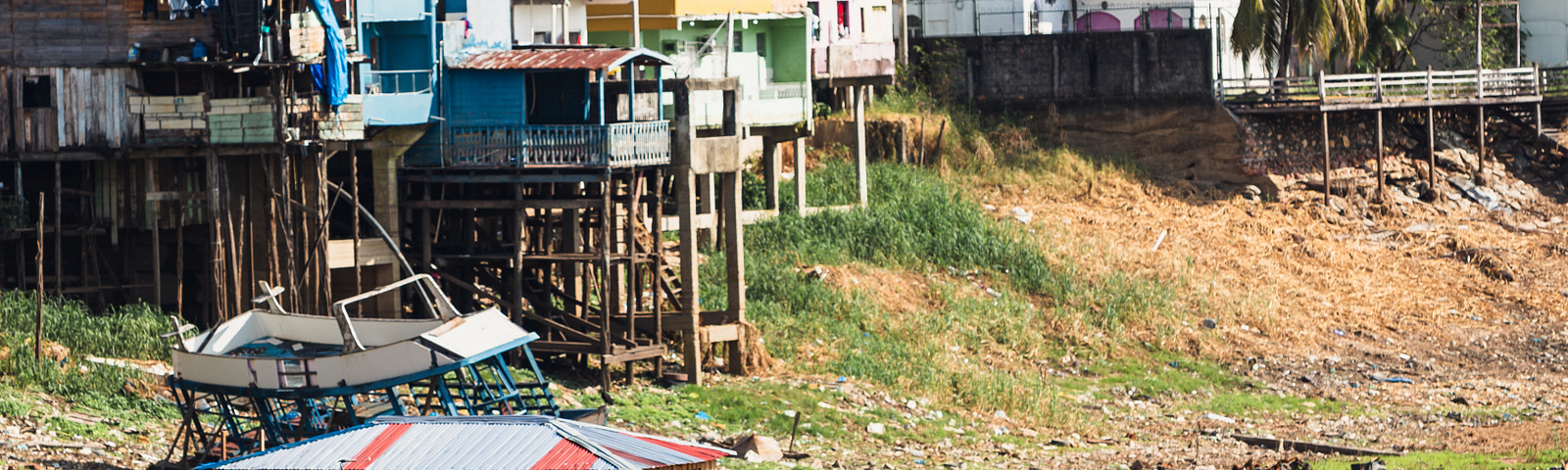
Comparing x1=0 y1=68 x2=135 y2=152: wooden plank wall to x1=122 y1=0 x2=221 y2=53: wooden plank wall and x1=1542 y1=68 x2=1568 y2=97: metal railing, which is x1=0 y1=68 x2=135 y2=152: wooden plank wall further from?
x1=1542 y1=68 x2=1568 y2=97: metal railing

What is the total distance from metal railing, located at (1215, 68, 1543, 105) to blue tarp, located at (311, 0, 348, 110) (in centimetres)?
2145

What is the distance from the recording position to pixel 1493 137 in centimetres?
4778

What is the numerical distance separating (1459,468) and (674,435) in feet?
30.8

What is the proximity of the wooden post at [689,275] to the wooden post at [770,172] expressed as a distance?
8269 millimetres

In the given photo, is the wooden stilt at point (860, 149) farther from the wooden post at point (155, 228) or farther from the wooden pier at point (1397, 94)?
the wooden post at point (155, 228)

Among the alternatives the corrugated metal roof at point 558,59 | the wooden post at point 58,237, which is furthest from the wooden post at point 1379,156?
the wooden post at point 58,237

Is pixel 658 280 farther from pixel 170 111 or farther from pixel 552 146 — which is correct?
pixel 170 111

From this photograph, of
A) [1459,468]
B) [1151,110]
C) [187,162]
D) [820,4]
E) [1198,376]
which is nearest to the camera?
[1459,468]

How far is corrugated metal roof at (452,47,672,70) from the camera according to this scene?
28.5 m

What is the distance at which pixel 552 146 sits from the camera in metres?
28.2

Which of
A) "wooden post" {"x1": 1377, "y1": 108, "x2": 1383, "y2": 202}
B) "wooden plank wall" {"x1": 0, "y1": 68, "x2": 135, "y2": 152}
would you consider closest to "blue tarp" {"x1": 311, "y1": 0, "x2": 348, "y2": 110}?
"wooden plank wall" {"x1": 0, "y1": 68, "x2": 135, "y2": 152}

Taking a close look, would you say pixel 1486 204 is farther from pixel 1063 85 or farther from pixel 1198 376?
pixel 1198 376

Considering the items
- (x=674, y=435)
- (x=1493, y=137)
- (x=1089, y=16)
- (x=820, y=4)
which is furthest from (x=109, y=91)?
(x=1493, y=137)

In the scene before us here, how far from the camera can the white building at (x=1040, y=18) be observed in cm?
4738
